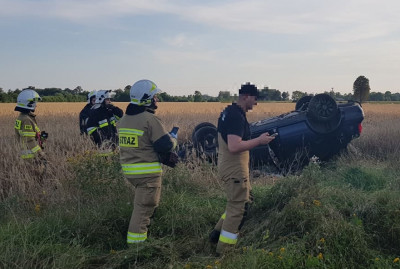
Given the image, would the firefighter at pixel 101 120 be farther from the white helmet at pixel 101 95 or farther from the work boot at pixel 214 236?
the work boot at pixel 214 236

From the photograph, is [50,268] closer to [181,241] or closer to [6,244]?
[6,244]

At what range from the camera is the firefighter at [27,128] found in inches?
238

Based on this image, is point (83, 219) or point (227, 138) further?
point (83, 219)

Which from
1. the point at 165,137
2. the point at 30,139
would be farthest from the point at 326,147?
the point at 30,139

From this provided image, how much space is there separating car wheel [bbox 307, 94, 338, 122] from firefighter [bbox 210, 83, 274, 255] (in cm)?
361

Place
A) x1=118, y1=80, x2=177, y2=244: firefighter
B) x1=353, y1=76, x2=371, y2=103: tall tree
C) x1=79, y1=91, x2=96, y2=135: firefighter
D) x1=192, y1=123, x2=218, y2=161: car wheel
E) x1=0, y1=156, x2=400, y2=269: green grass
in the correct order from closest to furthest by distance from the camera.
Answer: x1=0, y1=156, x2=400, y2=269: green grass
x1=118, y1=80, x2=177, y2=244: firefighter
x1=79, y1=91, x2=96, y2=135: firefighter
x1=192, y1=123, x2=218, y2=161: car wheel
x1=353, y1=76, x2=371, y2=103: tall tree

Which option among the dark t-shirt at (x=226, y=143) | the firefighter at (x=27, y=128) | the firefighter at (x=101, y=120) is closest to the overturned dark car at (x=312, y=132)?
the firefighter at (x=101, y=120)

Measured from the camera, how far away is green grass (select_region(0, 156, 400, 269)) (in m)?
3.50

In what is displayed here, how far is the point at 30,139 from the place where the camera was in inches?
241

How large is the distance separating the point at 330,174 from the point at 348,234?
3243 mm

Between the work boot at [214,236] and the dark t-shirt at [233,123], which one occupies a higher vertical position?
the dark t-shirt at [233,123]

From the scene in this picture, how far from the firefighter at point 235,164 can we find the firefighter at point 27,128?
343 centimetres

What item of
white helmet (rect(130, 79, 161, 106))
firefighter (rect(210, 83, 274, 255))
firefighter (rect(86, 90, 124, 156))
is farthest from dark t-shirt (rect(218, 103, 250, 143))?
firefighter (rect(86, 90, 124, 156))

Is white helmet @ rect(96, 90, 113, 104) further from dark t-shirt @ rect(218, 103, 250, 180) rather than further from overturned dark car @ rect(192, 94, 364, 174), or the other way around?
dark t-shirt @ rect(218, 103, 250, 180)
